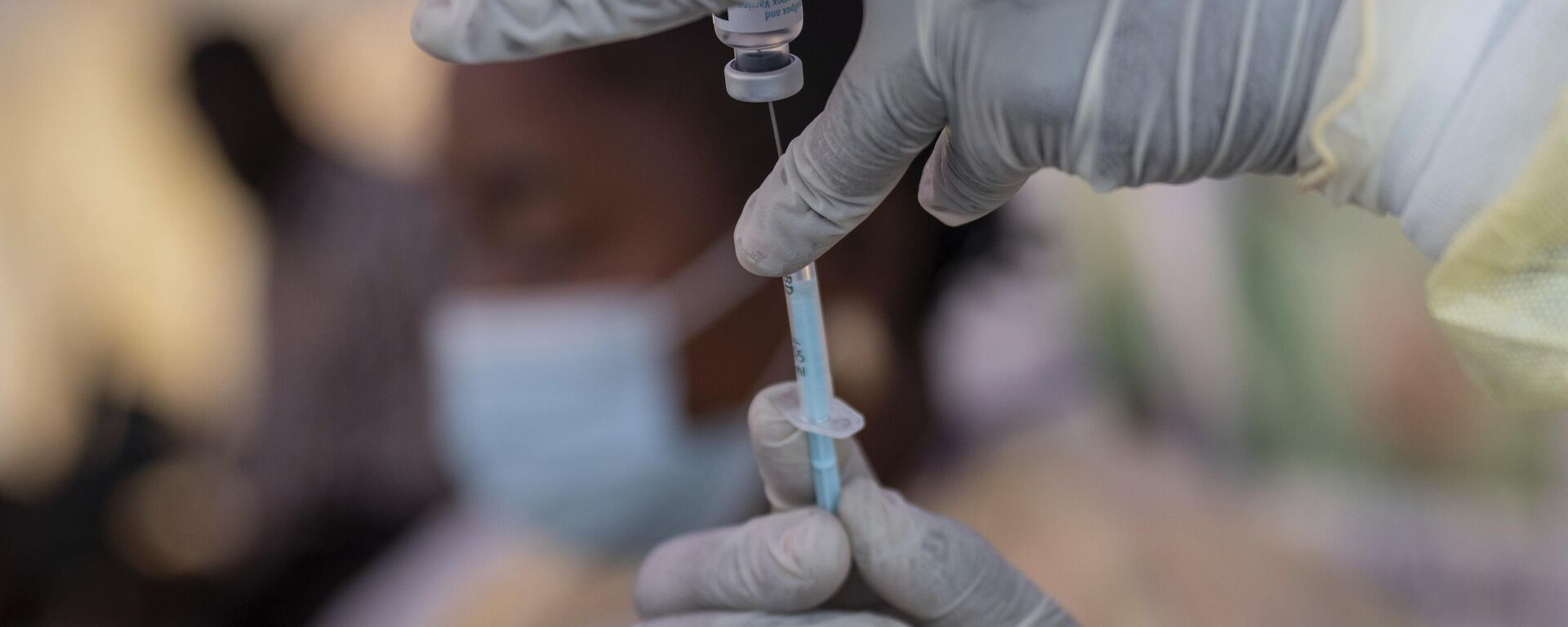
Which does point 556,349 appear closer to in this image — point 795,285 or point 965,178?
point 795,285

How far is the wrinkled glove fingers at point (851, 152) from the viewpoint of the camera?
0.62 meters

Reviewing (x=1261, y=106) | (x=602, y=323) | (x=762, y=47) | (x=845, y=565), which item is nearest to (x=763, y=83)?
(x=762, y=47)

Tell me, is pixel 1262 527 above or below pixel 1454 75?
below

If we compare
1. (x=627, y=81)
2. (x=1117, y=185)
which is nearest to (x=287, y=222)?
(x=627, y=81)

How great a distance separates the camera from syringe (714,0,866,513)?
67 cm

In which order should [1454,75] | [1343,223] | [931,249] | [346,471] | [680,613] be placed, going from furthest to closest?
[931,249] → [346,471] → [1343,223] → [680,613] → [1454,75]

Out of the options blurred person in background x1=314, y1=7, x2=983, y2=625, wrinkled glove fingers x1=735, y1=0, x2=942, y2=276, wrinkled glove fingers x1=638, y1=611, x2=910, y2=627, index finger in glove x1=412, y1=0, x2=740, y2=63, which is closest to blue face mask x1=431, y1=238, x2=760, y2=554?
blurred person in background x1=314, y1=7, x2=983, y2=625

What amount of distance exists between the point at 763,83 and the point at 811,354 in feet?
0.76

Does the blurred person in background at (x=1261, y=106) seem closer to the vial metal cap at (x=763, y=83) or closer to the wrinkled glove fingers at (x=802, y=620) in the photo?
the vial metal cap at (x=763, y=83)

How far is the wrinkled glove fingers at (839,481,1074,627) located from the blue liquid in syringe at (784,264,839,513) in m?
0.06

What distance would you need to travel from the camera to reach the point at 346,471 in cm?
132

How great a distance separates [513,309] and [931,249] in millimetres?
591

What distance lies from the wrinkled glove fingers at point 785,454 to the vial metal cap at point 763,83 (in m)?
0.28

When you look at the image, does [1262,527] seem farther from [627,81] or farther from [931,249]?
[627,81]
